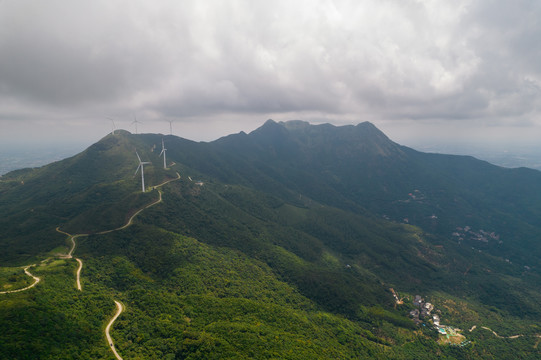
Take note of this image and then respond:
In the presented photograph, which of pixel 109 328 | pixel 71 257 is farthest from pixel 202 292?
pixel 71 257

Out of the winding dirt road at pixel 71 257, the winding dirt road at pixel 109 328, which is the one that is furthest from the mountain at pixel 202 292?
the winding dirt road at pixel 71 257

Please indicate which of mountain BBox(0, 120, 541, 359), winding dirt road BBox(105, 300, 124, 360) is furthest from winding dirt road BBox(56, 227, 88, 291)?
winding dirt road BBox(105, 300, 124, 360)

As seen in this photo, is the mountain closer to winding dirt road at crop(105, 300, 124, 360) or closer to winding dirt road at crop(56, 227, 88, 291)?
winding dirt road at crop(105, 300, 124, 360)

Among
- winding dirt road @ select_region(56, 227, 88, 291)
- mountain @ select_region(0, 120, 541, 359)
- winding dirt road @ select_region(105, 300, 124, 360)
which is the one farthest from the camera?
winding dirt road @ select_region(56, 227, 88, 291)

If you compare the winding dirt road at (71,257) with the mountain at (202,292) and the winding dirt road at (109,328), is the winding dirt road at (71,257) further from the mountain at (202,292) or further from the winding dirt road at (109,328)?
the winding dirt road at (109,328)

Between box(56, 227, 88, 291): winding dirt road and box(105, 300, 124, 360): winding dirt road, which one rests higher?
box(56, 227, 88, 291): winding dirt road

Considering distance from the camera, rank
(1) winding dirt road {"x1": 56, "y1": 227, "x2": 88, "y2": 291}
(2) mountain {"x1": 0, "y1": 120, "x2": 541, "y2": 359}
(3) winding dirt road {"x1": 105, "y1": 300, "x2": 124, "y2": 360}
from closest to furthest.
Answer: (3) winding dirt road {"x1": 105, "y1": 300, "x2": 124, "y2": 360}, (2) mountain {"x1": 0, "y1": 120, "x2": 541, "y2": 359}, (1) winding dirt road {"x1": 56, "y1": 227, "x2": 88, "y2": 291}

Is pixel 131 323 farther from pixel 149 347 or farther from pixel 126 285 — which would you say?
pixel 126 285

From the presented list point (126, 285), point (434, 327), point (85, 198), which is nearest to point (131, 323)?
point (126, 285)

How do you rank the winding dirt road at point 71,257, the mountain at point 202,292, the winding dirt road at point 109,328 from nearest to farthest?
the winding dirt road at point 109,328, the mountain at point 202,292, the winding dirt road at point 71,257

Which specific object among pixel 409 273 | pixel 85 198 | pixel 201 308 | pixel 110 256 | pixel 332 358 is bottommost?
pixel 409 273

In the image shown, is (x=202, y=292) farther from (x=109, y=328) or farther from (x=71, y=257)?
(x=71, y=257)
